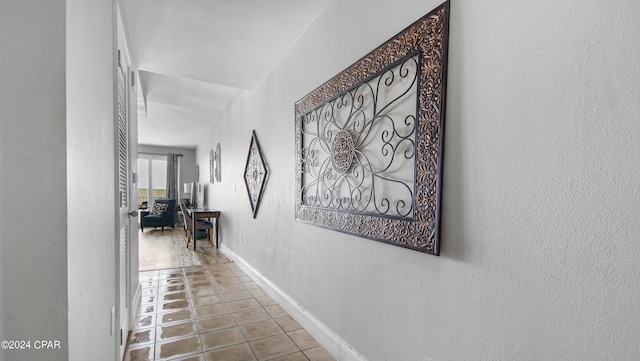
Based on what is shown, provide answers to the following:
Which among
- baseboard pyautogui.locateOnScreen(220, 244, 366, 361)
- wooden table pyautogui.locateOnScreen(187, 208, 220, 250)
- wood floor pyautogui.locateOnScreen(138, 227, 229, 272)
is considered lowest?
wood floor pyautogui.locateOnScreen(138, 227, 229, 272)

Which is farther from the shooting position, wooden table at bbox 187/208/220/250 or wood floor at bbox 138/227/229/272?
wooden table at bbox 187/208/220/250

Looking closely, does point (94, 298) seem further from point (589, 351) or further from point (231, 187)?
point (231, 187)

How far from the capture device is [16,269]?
27.7 inches

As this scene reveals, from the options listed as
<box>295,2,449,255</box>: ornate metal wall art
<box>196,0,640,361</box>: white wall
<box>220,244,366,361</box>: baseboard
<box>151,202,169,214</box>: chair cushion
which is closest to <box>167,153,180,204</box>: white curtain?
<box>151,202,169,214</box>: chair cushion

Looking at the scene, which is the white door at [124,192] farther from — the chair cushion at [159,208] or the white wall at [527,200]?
the chair cushion at [159,208]

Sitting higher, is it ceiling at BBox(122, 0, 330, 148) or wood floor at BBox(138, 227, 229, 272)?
ceiling at BBox(122, 0, 330, 148)

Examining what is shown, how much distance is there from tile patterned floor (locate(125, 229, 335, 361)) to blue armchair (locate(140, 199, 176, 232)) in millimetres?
5270

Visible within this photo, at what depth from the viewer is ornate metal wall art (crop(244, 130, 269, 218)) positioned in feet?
10.4

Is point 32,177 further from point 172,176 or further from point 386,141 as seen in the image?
point 172,176

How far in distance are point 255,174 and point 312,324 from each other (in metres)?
1.83

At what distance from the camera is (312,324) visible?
7.04ft

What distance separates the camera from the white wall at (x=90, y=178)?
82cm

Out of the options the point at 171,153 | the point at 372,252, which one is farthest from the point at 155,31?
the point at 171,153

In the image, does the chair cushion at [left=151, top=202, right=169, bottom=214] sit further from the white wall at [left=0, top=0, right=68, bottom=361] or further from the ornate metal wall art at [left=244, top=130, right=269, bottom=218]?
the white wall at [left=0, top=0, right=68, bottom=361]
